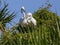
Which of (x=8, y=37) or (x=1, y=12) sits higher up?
(x=1, y=12)

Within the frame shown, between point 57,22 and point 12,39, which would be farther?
point 12,39

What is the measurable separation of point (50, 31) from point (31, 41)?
0.54 feet

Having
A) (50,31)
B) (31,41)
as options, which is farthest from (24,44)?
(50,31)

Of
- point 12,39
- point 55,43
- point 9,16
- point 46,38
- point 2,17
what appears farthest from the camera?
point 9,16

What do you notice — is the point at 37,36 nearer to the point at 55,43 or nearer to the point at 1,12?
the point at 55,43

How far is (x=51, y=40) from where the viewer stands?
1.91 m

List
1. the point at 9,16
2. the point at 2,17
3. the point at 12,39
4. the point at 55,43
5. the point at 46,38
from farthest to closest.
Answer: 1. the point at 9,16
2. the point at 2,17
3. the point at 12,39
4. the point at 46,38
5. the point at 55,43

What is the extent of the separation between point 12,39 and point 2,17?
16.4ft

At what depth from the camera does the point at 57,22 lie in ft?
6.26

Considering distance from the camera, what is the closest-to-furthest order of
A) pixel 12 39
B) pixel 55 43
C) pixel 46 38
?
pixel 55 43, pixel 46 38, pixel 12 39

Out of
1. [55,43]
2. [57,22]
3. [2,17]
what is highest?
[2,17]

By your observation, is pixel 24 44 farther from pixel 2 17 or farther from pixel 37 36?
pixel 2 17

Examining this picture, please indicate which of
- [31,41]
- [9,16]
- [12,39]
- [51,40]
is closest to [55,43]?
[51,40]

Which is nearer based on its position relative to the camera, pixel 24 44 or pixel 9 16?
pixel 24 44
